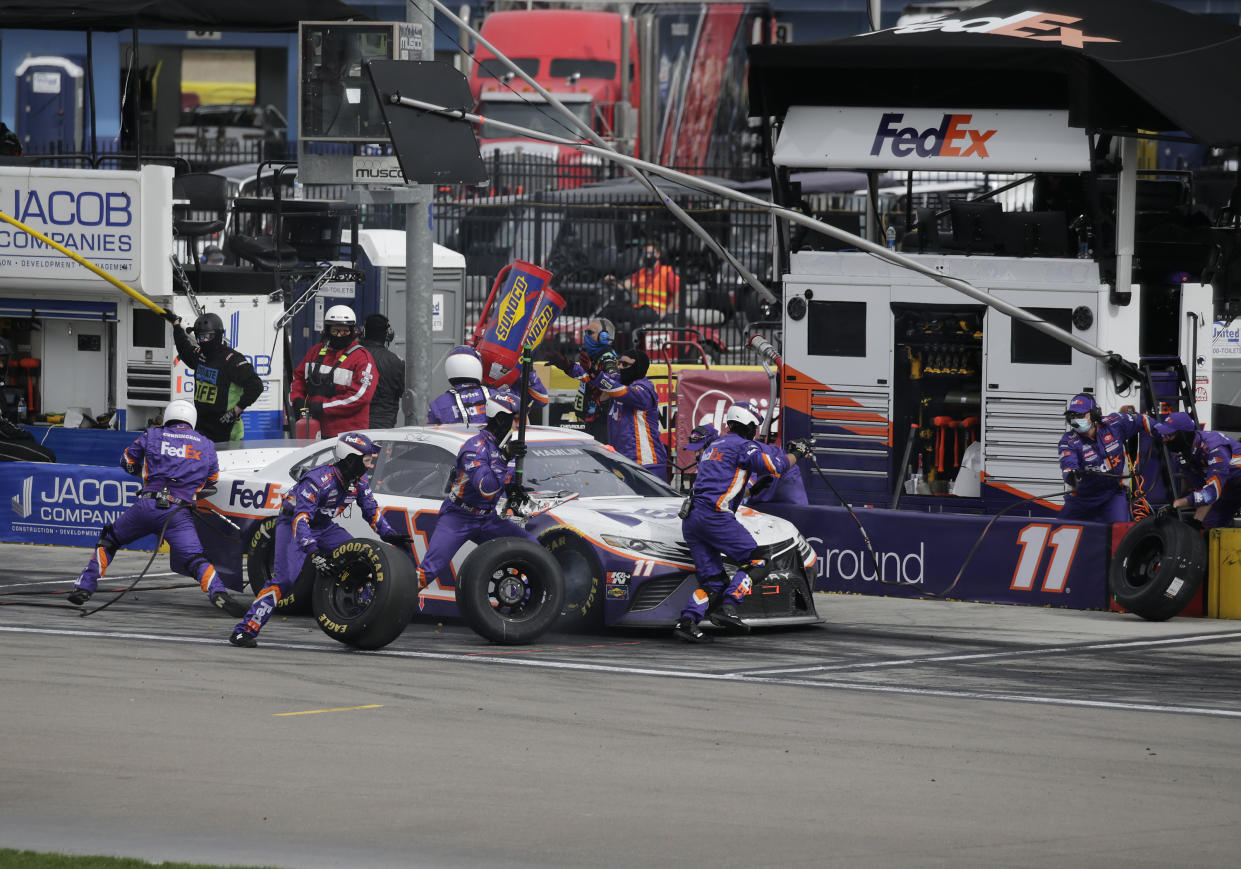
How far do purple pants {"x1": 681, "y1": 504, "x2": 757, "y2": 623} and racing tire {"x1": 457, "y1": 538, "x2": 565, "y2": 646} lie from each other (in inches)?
34.4

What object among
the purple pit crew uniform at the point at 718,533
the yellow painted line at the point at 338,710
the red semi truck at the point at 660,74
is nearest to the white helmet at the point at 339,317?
the purple pit crew uniform at the point at 718,533

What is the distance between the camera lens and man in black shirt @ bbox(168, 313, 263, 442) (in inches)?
706

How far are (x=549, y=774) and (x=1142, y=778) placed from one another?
8.63 feet

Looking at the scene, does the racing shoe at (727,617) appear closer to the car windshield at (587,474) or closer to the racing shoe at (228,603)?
the car windshield at (587,474)

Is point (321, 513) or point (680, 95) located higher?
point (680, 95)

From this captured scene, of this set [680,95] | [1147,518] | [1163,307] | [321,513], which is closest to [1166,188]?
[1163,307]

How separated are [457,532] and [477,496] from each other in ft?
1.01

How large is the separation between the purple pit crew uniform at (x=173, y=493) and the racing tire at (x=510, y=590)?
7.69 ft

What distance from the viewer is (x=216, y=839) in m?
7.77

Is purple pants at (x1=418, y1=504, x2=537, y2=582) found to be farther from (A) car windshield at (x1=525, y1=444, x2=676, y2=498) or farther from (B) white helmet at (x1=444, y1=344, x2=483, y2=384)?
(B) white helmet at (x1=444, y1=344, x2=483, y2=384)

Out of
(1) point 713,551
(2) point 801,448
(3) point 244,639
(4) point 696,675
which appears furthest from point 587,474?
(3) point 244,639

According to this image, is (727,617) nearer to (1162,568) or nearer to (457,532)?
(457,532)

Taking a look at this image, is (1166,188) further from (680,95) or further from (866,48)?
(680,95)

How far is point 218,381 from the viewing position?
17.9m
